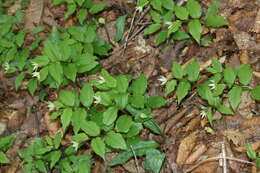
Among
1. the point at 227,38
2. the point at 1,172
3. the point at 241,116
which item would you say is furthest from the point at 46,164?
the point at 227,38

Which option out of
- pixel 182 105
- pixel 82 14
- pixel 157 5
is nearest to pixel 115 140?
pixel 182 105

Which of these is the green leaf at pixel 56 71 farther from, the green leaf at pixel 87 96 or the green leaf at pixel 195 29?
the green leaf at pixel 195 29

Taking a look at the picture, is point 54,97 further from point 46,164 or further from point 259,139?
point 259,139

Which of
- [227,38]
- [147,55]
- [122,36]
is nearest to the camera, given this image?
[227,38]

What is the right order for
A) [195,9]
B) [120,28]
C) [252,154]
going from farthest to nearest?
[120,28]
[195,9]
[252,154]

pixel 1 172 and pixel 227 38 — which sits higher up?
pixel 227 38

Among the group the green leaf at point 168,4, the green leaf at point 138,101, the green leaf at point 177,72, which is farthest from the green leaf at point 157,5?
the green leaf at point 138,101

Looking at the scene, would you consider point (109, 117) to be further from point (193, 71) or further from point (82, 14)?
point (82, 14)
